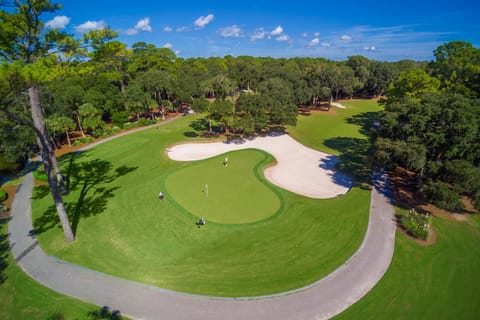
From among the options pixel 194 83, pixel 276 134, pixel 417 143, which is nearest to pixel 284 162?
pixel 276 134

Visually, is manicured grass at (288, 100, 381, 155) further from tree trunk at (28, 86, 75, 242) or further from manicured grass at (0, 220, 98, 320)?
manicured grass at (0, 220, 98, 320)

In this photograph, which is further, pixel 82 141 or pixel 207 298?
pixel 82 141

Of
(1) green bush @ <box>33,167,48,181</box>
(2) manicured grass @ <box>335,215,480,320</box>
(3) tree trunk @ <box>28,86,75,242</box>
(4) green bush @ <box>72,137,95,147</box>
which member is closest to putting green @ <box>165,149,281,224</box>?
(3) tree trunk @ <box>28,86,75,242</box>

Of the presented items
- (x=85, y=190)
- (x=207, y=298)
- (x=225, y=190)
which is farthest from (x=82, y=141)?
(x=207, y=298)

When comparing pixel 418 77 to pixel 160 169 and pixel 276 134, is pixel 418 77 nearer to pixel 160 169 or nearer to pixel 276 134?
pixel 276 134

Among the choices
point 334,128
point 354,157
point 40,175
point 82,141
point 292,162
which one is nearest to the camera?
point 40,175

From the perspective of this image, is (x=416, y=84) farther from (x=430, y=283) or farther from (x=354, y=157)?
(x=430, y=283)
